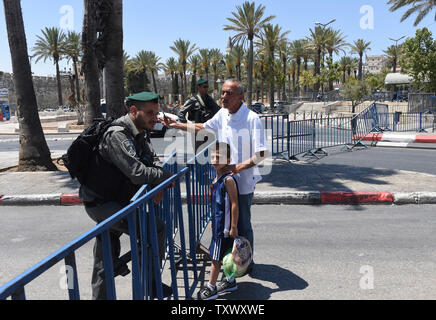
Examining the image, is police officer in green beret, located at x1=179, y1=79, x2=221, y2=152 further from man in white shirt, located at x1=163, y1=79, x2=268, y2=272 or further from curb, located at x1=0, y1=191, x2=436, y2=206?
man in white shirt, located at x1=163, y1=79, x2=268, y2=272

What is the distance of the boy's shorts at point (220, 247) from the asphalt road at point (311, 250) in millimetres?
438

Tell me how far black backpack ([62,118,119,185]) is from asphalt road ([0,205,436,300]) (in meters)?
1.29

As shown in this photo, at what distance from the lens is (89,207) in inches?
125

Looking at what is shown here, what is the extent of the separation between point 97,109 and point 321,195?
6.30 meters

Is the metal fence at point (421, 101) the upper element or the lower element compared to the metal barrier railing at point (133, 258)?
upper

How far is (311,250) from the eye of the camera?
4738mm

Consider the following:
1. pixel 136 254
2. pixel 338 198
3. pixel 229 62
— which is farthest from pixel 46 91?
pixel 136 254

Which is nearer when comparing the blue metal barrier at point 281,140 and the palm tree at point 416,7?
the blue metal barrier at point 281,140

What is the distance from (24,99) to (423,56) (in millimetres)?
27422

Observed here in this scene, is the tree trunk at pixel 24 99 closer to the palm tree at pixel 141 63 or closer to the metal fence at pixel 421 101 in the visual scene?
the metal fence at pixel 421 101

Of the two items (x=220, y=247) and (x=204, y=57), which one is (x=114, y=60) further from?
(x=204, y=57)

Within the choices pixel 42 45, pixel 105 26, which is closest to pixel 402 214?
pixel 105 26

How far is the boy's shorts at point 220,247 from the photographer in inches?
140

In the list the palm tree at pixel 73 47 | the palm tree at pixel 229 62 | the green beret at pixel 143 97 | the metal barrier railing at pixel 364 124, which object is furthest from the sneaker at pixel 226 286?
the palm tree at pixel 229 62
